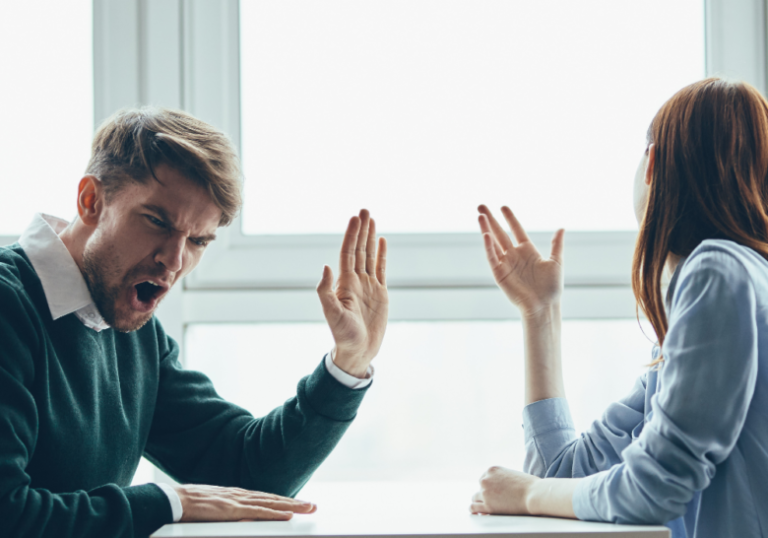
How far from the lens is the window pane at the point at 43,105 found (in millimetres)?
1563

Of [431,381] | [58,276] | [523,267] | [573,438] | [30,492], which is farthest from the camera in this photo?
[431,381]

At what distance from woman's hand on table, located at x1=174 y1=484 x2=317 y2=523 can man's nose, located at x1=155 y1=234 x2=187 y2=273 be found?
0.36 meters

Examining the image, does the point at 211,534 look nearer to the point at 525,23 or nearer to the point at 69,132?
the point at 69,132

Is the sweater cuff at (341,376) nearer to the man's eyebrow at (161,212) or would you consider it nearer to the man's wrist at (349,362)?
the man's wrist at (349,362)

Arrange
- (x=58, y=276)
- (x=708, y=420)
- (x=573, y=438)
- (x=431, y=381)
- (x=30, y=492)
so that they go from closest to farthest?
(x=708, y=420) < (x=30, y=492) < (x=58, y=276) < (x=573, y=438) < (x=431, y=381)

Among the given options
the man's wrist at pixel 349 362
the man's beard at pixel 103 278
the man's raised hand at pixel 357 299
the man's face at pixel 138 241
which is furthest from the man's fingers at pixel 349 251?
the man's beard at pixel 103 278

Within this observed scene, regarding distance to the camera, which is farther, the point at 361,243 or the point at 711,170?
the point at 361,243

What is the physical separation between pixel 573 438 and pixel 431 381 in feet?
1.64

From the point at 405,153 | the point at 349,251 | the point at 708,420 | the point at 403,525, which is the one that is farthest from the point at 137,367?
the point at 708,420

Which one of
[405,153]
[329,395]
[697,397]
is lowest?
[329,395]

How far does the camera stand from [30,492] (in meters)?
0.84

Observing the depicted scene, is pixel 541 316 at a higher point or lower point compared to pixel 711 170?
lower

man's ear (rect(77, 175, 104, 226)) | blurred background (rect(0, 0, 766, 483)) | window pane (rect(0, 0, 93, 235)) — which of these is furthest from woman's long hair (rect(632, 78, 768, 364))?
window pane (rect(0, 0, 93, 235))

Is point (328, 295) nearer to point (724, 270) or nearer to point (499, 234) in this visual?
point (499, 234)
